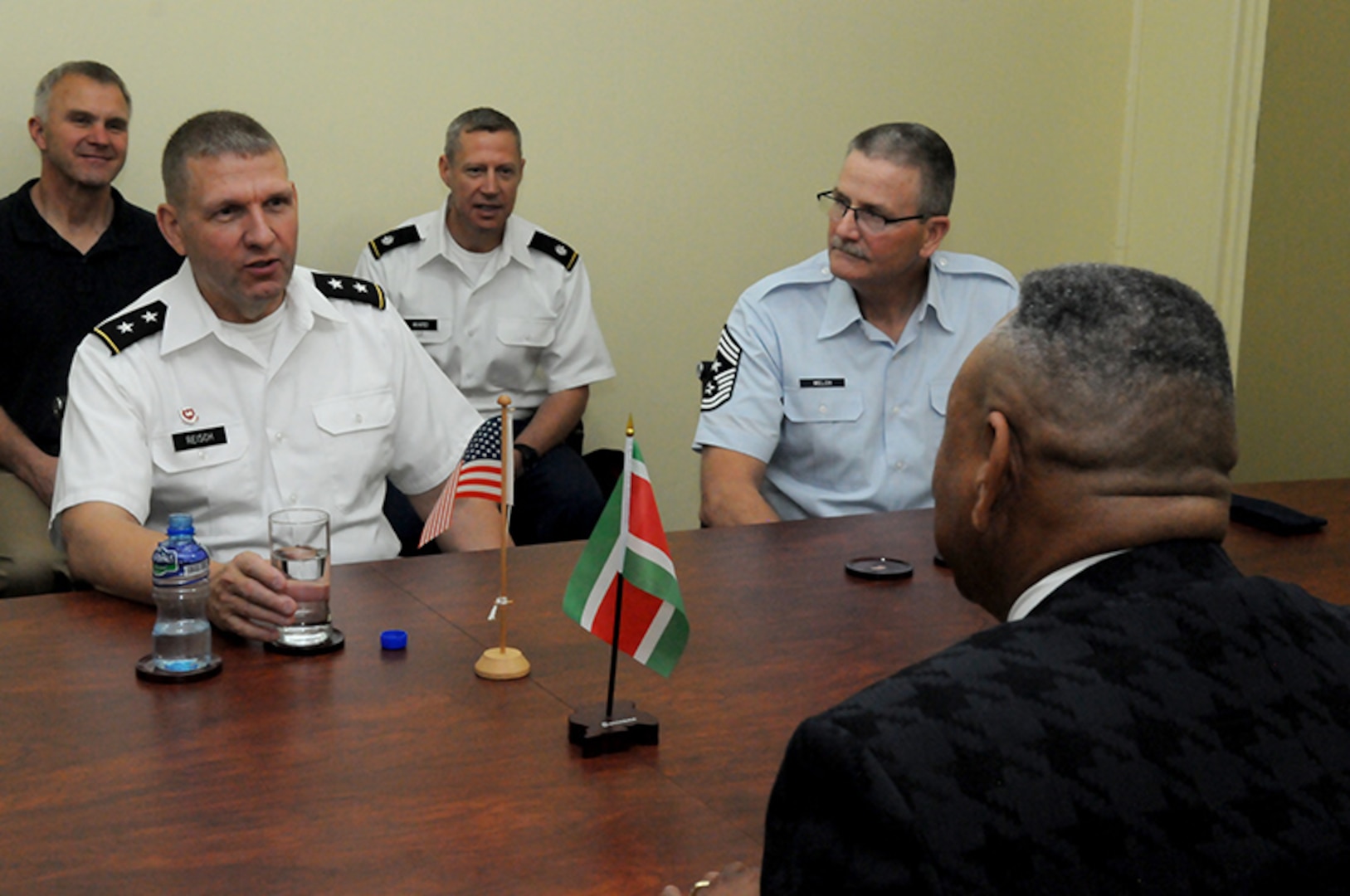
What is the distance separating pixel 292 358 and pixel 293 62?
186 centimetres

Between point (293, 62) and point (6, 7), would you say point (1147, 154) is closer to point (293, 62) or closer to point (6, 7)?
point (293, 62)

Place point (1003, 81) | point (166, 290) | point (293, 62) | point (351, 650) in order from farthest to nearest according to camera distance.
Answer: point (1003, 81)
point (293, 62)
point (166, 290)
point (351, 650)

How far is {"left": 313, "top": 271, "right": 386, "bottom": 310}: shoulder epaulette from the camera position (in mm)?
2857

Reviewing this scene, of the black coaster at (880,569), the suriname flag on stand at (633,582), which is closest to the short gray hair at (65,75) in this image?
the black coaster at (880,569)

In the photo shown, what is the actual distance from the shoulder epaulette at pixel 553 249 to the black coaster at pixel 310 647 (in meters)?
2.74

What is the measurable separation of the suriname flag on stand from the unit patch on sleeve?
1.47 meters

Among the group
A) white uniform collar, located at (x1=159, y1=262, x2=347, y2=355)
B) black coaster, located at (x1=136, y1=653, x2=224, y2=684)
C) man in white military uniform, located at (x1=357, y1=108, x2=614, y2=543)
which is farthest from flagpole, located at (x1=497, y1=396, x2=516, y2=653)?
man in white military uniform, located at (x1=357, y1=108, x2=614, y2=543)

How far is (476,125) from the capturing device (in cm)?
422

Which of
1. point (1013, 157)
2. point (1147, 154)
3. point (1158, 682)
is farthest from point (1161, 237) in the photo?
point (1158, 682)

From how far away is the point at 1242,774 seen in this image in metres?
0.94

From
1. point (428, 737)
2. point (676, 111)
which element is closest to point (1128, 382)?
point (428, 737)

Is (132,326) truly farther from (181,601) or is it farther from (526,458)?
(526,458)

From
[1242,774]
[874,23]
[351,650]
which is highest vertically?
[874,23]

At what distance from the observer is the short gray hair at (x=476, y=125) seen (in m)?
4.22
